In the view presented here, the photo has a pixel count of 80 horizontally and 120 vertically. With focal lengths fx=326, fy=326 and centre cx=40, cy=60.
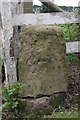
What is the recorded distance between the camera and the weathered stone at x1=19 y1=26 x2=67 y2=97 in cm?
463

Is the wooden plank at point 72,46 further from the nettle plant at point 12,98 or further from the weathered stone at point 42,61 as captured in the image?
the nettle plant at point 12,98

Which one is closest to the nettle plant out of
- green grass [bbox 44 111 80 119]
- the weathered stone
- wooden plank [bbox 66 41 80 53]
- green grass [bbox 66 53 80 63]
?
the weathered stone

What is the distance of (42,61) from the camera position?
4625 mm

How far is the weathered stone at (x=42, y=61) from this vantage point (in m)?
4.63

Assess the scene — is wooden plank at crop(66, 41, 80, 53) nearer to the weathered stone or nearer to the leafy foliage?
Result: the weathered stone

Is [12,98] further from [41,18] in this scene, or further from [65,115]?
[41,18]

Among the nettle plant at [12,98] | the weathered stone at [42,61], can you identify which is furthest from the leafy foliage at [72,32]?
the nettle plant at [12,98]

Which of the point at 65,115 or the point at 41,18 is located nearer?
the point at 65,115

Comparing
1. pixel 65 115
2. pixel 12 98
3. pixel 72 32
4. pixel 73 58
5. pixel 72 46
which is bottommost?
pixel 65 115

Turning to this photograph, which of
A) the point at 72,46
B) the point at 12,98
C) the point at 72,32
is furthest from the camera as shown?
the point at 72,32

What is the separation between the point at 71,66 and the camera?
6.05 m

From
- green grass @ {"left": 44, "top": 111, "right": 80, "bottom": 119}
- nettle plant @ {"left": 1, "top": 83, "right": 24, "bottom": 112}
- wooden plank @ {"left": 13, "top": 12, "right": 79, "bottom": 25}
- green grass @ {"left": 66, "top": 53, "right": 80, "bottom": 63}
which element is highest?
wooden plank @ {"left": 13, "top": 12, "right": 79, "bottom": 25}

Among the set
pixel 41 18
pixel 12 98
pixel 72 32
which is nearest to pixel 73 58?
pixel 72 32

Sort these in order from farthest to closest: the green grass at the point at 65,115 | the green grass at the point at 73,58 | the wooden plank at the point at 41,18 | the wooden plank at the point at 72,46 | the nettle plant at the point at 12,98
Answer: the green grass at the point at 73,58, the wooden plank at the point at 72,46, the wooden plank at the point at 41,18, the nettle plant at the point at 12,98, the green grass at the point at 65,115
